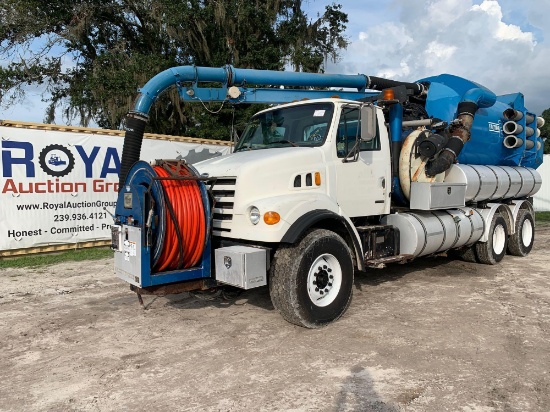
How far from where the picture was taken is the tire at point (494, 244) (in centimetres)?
873

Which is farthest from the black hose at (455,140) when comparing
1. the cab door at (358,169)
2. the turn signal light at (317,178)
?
the turn signal light at (317,178)

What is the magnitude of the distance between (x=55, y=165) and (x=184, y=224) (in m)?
6.89

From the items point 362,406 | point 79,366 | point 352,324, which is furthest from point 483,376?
point 79,366

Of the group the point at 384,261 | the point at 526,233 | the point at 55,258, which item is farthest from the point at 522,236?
the point at 55,258

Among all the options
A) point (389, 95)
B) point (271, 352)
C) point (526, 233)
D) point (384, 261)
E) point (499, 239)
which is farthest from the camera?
point (526, 233)

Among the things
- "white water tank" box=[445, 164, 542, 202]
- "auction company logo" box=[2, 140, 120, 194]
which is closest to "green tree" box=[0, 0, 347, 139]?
"auction company logo" box=[2, 140, 120, 194]

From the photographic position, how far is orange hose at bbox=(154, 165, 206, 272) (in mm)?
4668

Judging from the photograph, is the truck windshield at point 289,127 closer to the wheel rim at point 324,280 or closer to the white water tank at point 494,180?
the wheel rim at point 324,280

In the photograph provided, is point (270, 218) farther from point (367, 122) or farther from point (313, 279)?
point (367, 122)

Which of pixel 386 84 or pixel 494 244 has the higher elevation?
pixel 386 84

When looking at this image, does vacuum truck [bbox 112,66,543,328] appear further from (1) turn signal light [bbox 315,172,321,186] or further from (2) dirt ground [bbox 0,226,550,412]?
(2) dirt ground [bbox 0,226,550,412]

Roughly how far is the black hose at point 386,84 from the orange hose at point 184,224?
16.2 feet

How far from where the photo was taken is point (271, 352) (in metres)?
4.52

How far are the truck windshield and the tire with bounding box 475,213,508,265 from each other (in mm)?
4796
